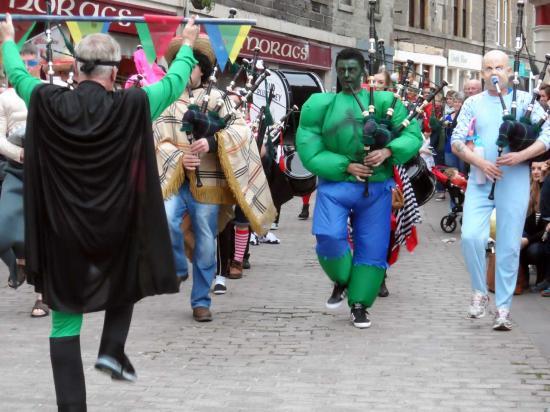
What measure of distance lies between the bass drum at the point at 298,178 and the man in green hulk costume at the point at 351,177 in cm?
396

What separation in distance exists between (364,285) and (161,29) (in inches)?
104

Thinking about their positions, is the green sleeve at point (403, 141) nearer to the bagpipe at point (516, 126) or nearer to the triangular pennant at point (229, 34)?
the bagpipe at point (516, 126)

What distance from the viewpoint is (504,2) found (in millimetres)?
49250

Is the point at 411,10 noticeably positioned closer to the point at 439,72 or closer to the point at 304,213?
the point at 439,72

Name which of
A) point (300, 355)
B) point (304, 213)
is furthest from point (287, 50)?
point (300, 355)

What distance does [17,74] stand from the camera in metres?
5.25

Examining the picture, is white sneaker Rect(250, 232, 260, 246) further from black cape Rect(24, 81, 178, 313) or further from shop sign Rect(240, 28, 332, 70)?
shop sign Rect(240, 28, 332, 70)

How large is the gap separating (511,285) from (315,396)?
97.3 inches

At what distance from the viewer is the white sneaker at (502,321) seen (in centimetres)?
771

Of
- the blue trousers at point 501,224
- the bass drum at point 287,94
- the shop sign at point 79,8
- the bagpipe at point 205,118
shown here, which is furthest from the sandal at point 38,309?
the shop sign at point 79,8

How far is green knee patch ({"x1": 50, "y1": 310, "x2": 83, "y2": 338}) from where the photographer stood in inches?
199

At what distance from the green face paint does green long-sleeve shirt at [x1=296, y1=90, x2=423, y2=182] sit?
71 mm

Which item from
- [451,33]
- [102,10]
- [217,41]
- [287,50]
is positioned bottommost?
[287,50]

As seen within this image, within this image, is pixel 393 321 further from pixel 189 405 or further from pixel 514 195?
pixel 189 405
